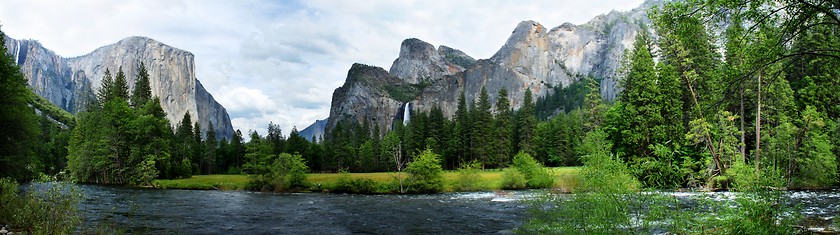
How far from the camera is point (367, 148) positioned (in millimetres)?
90125

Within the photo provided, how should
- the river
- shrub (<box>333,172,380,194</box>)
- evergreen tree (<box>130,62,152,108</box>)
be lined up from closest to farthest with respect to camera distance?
the river < shrub (<box>333,172,380,194</box>) < evergreen tree (<box>130,62,152,108</box>)

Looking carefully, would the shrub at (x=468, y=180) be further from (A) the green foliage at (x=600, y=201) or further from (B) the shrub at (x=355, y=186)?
(A) the green foliage at (x=600, y=201)

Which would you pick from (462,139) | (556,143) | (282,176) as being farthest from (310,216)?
(556,143)

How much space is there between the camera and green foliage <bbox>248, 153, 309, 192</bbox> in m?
45.9

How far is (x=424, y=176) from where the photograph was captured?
43188mm

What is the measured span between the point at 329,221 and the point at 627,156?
26.6 m

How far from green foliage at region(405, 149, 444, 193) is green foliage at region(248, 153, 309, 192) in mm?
11691

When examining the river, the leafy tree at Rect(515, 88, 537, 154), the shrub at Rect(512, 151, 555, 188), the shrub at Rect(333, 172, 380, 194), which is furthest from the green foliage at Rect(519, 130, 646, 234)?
the leafy tree at Rect(515, 88, 537, 154)

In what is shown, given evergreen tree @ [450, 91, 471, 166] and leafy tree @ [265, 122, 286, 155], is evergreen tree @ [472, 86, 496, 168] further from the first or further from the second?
leafy tree @ [265, 122, 286, 155]

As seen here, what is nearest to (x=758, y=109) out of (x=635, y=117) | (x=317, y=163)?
(x=635, y=117)

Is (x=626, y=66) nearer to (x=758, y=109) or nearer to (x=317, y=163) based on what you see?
(x=758, y=109)

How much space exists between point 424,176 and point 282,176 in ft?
47.2

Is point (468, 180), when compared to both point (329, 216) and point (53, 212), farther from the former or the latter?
point (53, 212)

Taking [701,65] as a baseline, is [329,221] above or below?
below
